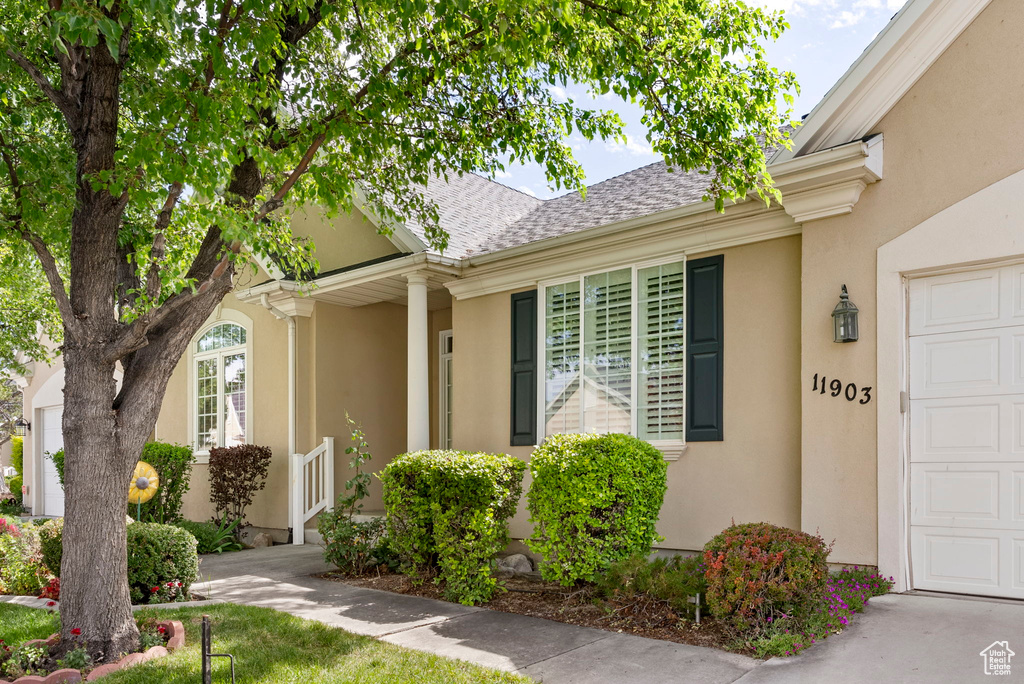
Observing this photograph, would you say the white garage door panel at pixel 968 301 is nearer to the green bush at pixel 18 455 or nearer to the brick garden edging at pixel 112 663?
the brick garden edging at pixel 112 663

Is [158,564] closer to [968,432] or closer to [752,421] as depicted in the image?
[752,421]

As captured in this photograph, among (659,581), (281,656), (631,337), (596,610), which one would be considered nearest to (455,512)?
(596,610)

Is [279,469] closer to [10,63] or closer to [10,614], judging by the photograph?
[10,614]

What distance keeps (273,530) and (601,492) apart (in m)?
6.82

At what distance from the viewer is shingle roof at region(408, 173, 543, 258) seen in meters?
9.93

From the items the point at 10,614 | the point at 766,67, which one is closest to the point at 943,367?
the point at 766,67

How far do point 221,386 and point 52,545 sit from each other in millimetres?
5388

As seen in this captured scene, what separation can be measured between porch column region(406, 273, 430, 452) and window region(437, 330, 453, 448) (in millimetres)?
2237

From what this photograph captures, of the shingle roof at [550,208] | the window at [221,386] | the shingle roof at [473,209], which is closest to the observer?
the shingle roof at [550,208]

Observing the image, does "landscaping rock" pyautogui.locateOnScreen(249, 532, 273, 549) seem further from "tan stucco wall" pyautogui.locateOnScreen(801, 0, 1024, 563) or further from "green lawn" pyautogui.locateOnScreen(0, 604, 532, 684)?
"tan stucco wall" pyautogui.locateOnScreen(801, 0, 1024, 563)

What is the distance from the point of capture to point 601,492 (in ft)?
20.3

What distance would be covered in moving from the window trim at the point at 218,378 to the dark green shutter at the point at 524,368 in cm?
503

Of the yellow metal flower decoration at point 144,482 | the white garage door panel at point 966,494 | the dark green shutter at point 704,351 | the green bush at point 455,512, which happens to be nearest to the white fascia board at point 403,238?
the green bush at point 455,512

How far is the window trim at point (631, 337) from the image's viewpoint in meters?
7.38
